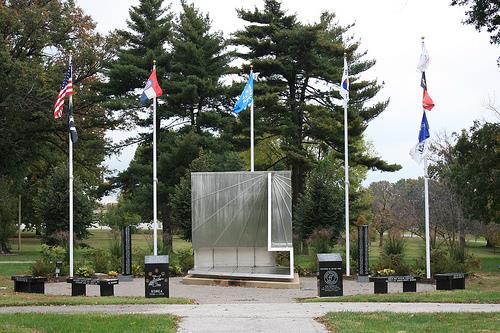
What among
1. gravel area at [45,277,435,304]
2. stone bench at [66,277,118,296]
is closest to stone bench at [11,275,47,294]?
gravel area at [45,277,435,304]

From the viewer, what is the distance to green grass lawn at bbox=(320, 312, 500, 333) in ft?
36.8

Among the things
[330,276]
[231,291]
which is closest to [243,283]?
[231,291]

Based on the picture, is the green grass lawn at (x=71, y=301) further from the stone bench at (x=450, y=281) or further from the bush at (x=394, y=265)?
the bush at (x=394, y=265)

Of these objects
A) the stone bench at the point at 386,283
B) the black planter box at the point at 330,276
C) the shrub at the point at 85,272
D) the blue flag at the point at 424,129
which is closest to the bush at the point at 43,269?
the shrub at the point at 85,272

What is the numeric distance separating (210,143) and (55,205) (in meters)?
9.81

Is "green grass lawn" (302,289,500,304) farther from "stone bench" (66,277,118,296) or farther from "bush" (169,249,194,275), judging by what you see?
"bush" (169,249,194,275)

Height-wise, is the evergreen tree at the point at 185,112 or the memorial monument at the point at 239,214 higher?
the evergreen tree at the point at 185,112

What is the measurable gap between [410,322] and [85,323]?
5522 millimetres

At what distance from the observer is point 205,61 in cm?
4481

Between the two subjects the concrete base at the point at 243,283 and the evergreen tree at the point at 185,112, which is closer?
the concrete base at the point at 243,283

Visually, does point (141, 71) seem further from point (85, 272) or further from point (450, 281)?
point (450, 281)

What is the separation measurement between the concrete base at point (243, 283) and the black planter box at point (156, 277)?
5843 mm

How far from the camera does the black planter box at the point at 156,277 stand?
18.7 m

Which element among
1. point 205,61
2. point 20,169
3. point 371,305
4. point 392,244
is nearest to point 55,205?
point 20,169
